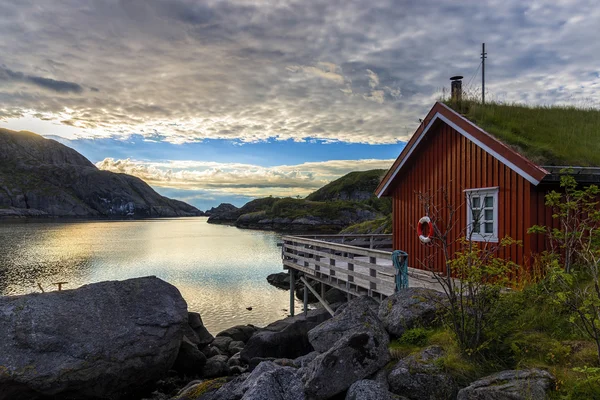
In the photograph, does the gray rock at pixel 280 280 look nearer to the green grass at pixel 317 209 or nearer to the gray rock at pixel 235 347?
the gray rock at pixel 235 347

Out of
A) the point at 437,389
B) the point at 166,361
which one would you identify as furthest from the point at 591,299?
the point at 166,361

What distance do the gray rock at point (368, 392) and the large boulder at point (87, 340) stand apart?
22.5 feet

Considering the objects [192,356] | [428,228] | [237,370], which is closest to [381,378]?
[237,370]

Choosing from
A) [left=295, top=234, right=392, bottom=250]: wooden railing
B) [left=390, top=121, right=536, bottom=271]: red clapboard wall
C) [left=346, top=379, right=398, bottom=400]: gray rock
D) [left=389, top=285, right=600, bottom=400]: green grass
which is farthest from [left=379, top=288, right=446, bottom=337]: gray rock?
[left=295, top=234, right=392, bottom=250]: wooden railing

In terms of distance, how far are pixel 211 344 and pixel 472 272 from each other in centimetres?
1241

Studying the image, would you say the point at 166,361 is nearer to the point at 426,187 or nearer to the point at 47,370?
the point at 47,370

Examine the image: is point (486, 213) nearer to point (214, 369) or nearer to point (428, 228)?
point (428, 228)

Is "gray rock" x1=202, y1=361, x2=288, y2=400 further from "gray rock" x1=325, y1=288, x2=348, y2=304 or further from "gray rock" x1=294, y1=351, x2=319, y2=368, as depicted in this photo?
"gray rock" x1=325, y1=288, x2=348, y2=304

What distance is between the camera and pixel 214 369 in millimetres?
13023

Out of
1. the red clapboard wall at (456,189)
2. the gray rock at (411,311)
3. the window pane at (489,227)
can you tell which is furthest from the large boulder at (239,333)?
the window pane at (489,227)

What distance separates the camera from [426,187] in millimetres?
14266

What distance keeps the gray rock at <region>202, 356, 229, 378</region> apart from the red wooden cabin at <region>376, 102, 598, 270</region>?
720cm

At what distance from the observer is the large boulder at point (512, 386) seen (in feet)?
16.7

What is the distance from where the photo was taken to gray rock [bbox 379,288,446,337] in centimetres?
764
